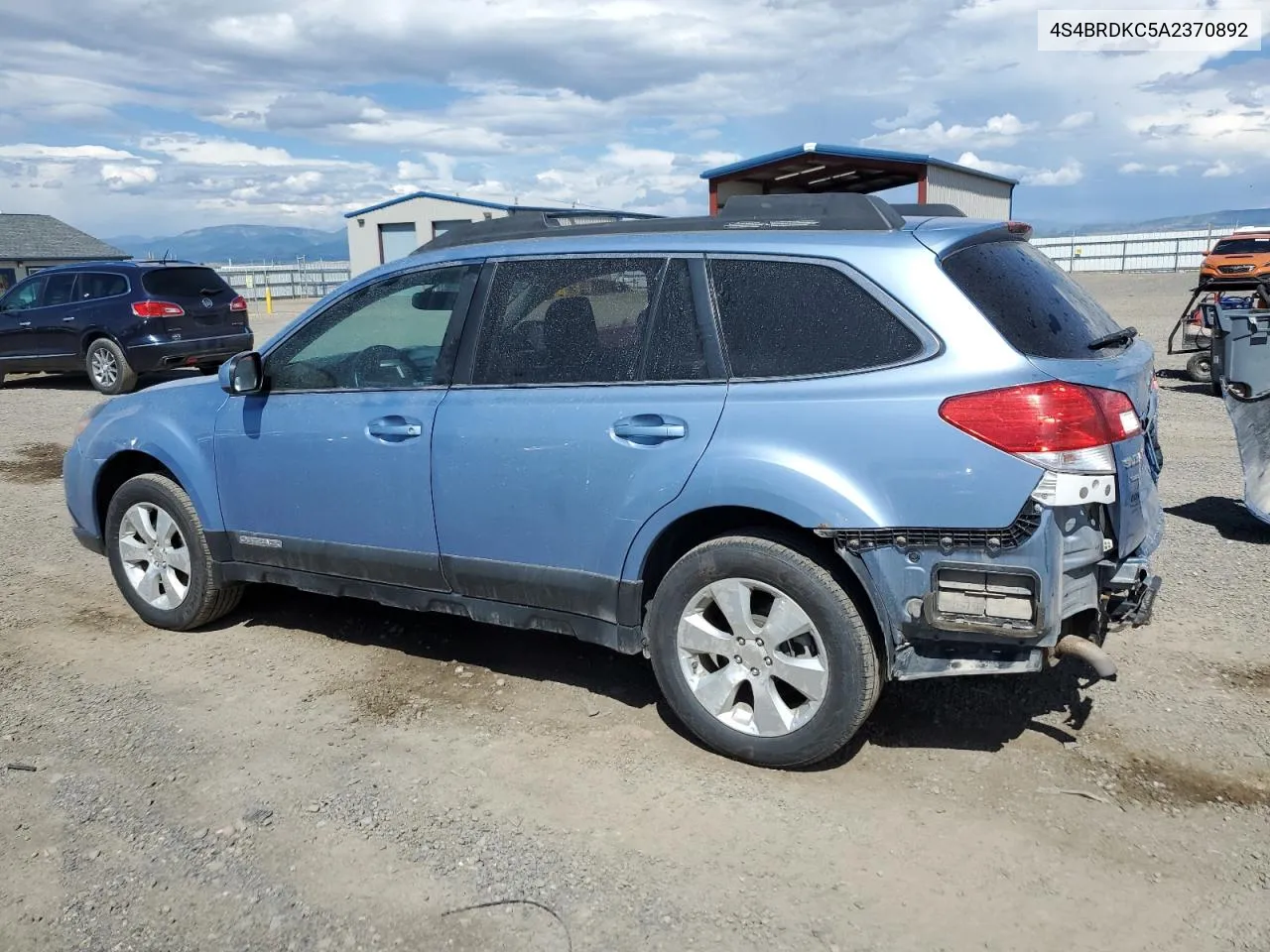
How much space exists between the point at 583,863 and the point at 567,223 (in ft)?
8.46

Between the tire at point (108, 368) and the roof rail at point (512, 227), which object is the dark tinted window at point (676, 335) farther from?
the tire at point (108, 368)

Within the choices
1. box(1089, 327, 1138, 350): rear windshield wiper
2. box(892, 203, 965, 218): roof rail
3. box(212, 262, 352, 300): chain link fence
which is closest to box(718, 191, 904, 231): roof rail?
box(892, 203, 965, 218): roof rail

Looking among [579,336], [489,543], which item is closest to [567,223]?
[579,336]

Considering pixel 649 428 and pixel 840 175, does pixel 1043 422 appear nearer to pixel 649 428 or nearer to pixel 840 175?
pixel 649 428

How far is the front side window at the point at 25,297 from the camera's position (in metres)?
14.7

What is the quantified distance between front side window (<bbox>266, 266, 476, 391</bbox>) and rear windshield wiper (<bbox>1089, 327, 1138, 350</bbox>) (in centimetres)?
230

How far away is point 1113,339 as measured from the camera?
368 centimetres

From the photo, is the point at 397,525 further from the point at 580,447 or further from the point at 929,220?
the point at 929,220

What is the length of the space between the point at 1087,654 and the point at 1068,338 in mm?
1007

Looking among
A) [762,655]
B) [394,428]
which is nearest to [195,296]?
[394,428]

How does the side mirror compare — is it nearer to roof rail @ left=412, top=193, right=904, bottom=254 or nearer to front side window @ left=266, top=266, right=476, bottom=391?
front side window @ left=266, top=266, right=476, bottom=391

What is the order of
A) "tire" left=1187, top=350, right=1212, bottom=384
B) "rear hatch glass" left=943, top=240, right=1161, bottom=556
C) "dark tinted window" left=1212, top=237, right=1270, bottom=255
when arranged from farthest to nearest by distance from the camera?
"dark tinted window" left=1212, top=237, right=1270, bottom=255
"tire" left=1187, top=350, right=1212, bottom=384
"rear hatch glass" left=943, top=240, right=1161, bottom=556

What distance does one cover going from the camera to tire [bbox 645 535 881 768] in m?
3.36

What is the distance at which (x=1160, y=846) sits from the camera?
3102 millimetres
